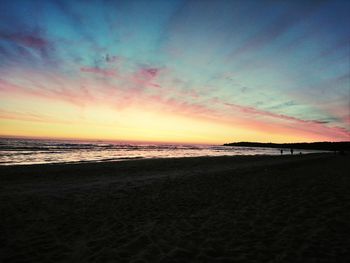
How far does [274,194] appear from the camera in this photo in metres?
11.1

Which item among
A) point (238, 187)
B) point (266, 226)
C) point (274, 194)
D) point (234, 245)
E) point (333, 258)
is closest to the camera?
point (333, 258)

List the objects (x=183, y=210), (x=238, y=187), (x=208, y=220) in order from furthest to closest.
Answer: (x=238, y=187), (x=183, y=210), (x=208, y=220)

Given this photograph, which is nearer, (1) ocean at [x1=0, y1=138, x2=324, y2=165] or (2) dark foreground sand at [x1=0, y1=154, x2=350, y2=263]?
(2) dark foreground sand at [x1=0, y1=154, x2=350, y2=263]

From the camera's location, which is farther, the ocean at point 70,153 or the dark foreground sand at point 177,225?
the ocean at point 70,153

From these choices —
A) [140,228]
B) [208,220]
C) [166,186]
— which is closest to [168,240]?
[140,228]

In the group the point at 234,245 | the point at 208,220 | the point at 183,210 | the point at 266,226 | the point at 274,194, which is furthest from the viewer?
the point at 274,194

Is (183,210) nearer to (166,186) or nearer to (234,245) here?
(234,245)

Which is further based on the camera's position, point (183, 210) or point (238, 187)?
point (238, 187)

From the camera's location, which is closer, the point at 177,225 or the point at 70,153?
the point at 177,225

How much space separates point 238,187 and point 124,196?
568 cm

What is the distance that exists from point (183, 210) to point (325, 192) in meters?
6.51

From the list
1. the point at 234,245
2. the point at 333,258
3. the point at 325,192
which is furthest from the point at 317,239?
the point at 325,192

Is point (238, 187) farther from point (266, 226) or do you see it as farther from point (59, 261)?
point (59, 261)

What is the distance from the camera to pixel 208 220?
7562mm
